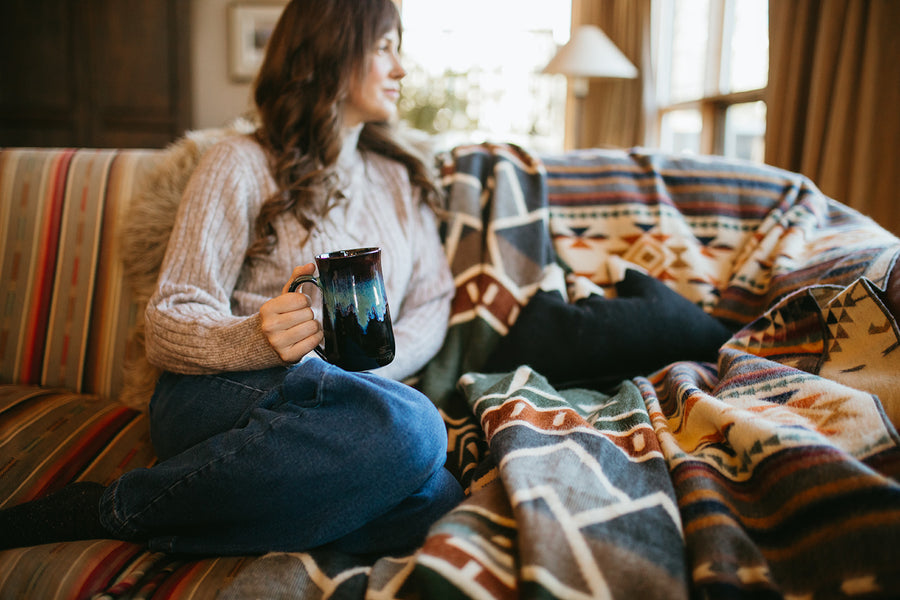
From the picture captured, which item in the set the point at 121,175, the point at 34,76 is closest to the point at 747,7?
the point at 121,175

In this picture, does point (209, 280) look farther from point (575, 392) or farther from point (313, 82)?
point (575, 392)

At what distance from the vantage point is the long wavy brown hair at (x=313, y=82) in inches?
45.8

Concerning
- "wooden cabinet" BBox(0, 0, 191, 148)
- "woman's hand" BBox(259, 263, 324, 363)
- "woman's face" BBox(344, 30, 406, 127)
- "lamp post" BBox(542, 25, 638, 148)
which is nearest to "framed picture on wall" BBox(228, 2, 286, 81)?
"wooden cabinet" BBox(0, 0, 191, 148)

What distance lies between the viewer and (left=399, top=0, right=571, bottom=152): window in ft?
13.5

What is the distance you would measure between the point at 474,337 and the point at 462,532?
60 centimetres

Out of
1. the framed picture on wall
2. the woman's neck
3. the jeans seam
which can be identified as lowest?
the jeans seam

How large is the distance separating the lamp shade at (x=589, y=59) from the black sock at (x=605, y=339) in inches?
76.9

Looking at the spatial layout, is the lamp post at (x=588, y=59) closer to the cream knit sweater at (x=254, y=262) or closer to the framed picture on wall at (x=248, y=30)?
the cream knit sweater at (x=254, y=262)

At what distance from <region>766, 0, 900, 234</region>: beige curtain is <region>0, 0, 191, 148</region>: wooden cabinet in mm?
3607

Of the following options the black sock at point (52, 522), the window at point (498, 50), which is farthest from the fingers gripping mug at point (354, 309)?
the window at point (498, 50)

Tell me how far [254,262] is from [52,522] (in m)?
0.51

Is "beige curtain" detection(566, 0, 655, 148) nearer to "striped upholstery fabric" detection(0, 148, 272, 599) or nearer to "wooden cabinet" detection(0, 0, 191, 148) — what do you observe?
"wooden cabinet" detection(0, 0, 191, 148)

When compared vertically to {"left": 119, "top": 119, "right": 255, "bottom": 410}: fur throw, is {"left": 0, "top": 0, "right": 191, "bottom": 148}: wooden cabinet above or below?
above

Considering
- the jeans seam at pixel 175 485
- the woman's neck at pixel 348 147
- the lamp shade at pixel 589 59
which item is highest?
the lamp shade at pixel 589 59
